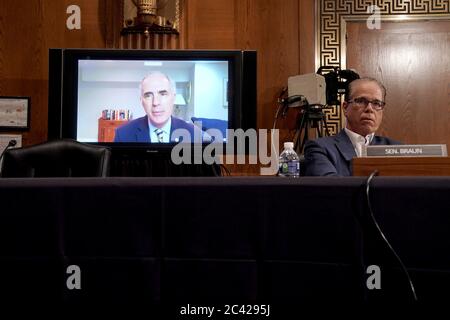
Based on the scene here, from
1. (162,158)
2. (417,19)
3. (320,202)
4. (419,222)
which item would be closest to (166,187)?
(320,202)

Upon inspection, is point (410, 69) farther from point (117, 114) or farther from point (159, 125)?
point (117, 114)

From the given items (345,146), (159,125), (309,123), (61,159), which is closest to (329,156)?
(345,146)

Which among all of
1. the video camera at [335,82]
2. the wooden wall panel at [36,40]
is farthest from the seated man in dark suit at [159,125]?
the video camera at [335,82]

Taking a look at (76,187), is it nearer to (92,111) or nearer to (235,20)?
(92,111)

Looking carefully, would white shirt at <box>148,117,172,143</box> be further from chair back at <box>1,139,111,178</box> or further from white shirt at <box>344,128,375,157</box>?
white shirt at <box>344,128,375,157</box>

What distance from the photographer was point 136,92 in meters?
3.29

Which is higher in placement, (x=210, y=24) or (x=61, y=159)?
(x=210, y=24)

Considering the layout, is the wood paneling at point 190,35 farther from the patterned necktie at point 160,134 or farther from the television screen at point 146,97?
the patterned necktie at point 160,134

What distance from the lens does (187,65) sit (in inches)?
130

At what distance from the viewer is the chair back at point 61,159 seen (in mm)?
2092

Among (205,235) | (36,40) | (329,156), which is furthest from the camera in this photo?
(36,40)

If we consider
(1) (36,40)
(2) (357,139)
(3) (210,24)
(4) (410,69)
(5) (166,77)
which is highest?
(3) (210,24)

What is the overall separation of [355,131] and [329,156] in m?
0.25

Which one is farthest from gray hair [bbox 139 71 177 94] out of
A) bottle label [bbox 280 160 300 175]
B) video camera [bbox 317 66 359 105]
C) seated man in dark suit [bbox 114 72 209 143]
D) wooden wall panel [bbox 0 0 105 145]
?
bottle label [bbox 280 160 300 175]
